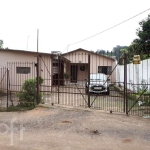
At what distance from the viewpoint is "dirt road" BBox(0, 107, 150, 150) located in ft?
14.8

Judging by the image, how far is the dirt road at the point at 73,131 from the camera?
14.8 ft

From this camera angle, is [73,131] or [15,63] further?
[15,63]

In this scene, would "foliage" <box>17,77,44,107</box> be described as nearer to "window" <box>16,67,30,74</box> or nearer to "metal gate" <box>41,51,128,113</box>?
"metal gate" <box>41,51,128,113</box>

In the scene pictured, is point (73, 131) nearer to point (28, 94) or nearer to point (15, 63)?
point (28, 94)

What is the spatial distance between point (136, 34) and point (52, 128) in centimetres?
1136

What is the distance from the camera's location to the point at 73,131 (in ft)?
18.2

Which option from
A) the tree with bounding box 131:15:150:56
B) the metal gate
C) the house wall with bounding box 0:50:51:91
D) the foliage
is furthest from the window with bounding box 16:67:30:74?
the tree with bounding box 131:15:150:56

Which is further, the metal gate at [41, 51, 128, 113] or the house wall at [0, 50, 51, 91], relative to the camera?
the house wall at [0, 50, 51, 91]

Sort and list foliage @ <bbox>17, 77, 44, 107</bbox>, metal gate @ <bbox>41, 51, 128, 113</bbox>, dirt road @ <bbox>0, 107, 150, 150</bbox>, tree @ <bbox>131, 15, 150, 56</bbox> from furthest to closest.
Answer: tree @ <bbox>131, 15, 150, 56</bbox>, foliage @ <bbox>17, 77, 44, 107</bbox>, metal gate @ <bbox>41, 51, 128, 113</bbox>, dirt road @ <bbox>0, 107, 150, 150</bbox>

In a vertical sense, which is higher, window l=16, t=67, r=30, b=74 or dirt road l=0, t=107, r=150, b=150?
window l=16, t=67, r=30, b=74

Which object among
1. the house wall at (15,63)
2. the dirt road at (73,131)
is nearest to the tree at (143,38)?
the house wall at (15,63)

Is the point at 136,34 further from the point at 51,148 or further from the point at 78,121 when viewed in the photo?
the point at 51,148

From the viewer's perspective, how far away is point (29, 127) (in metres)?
5.99

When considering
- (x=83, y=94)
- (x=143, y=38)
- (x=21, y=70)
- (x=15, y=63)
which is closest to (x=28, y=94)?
(x=83, y=94)
